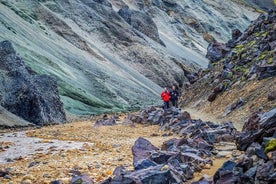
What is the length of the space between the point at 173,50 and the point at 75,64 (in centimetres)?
4499

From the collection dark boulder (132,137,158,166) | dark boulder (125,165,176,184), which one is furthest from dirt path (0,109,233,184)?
dark boulder (125,165,176,184)

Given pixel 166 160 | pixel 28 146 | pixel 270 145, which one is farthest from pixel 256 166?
pixel 28 146

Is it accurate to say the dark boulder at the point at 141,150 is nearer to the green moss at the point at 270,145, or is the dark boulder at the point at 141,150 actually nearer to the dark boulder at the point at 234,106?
the green moss at the point at 270,145

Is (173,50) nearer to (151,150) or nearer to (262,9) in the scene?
(151,150)

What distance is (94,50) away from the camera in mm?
67500

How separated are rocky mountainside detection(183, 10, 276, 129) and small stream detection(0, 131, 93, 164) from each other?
911cm

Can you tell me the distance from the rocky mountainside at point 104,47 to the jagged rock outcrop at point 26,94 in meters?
5.01

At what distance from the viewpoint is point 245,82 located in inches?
1111

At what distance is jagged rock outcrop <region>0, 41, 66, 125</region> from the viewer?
29.8 metres

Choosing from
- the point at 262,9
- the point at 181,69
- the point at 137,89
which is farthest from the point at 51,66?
the point at 262,9

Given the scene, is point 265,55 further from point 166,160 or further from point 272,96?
point 166,160

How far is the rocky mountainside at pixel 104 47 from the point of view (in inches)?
1790

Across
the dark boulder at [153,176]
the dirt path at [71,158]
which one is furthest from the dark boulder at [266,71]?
the dark boulder at [153,176]

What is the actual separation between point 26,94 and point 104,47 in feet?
151
